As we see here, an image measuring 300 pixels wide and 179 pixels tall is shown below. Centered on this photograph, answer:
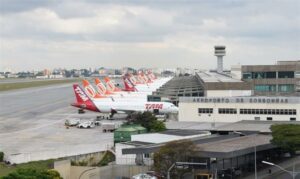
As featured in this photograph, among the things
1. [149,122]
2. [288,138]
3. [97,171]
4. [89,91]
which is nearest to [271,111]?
[149,122]

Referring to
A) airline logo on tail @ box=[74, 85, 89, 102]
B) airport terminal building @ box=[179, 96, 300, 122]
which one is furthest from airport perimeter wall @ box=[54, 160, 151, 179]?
airline logo on tail @ box=[74, 85, 89, 102]

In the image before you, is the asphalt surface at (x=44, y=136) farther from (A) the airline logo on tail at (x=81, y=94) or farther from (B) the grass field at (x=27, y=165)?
(A) the airline logo on tail at (x=81, y=94)

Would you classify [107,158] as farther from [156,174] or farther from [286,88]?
[286,88]

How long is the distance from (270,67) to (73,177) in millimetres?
83476

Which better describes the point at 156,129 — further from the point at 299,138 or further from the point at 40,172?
the point at 40,172

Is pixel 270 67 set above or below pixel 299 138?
above

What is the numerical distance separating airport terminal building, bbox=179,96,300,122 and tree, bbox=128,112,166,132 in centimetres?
1065

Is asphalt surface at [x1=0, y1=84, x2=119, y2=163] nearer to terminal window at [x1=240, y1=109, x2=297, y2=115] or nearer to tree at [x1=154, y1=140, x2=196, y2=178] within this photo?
tree at [x1=154, y1=140, x2=196, y2=178]

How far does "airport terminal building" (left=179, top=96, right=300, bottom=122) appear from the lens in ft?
274

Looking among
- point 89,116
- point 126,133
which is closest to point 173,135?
point 126,133

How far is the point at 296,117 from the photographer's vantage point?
83000 millimetres

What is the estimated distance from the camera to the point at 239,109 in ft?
283

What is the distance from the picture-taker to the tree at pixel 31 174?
4181 centimetres

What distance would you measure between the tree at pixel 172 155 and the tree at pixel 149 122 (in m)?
29.4
